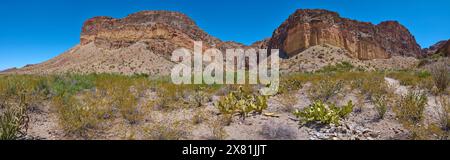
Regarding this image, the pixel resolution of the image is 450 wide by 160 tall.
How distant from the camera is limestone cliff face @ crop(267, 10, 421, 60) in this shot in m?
55.0

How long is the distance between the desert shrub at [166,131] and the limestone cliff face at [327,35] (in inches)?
2077

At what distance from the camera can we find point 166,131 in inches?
200

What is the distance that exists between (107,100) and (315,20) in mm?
54060

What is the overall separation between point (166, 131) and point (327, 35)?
178 feet

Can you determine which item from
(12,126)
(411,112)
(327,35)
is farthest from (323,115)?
(327,35)

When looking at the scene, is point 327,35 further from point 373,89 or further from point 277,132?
point 277,132

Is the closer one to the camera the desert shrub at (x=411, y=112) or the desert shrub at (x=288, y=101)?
the desert shrub at (x=411, y=112)

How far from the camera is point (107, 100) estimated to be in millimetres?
7176

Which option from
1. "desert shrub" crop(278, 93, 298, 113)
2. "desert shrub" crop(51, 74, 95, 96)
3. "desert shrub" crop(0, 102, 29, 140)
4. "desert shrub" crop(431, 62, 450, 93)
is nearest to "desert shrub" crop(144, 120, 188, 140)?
"desert shrub" crop(0, 102, 29, 140)

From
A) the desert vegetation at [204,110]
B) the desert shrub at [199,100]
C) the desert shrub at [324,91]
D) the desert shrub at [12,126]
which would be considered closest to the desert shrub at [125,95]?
the desert vegetation at [204,110]

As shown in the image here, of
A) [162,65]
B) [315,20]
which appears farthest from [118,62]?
[315,20]

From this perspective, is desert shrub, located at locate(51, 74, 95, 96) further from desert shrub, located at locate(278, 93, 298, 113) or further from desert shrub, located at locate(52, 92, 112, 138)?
desert shrub, located at locate(278, 93, 298, 113)

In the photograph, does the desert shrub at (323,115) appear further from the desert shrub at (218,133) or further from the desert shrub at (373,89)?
the desert shrub at (373,89)

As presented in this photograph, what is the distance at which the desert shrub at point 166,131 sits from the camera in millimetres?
4789
